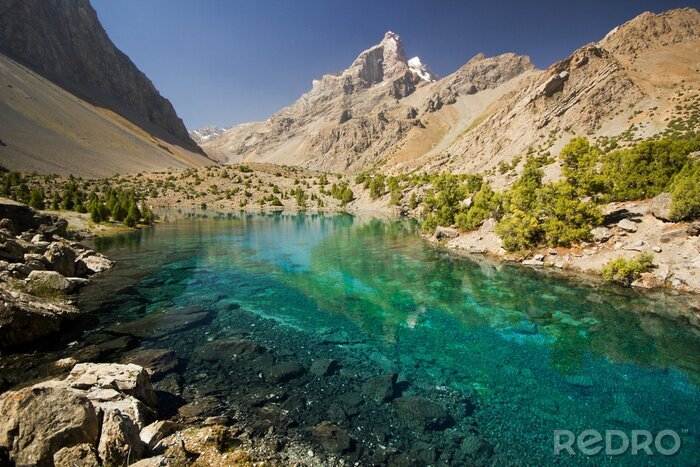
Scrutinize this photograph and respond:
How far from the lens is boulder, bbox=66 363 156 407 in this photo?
9656 mm

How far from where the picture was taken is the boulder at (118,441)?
6.68 m

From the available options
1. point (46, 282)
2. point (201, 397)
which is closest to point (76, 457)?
point (201, 397)

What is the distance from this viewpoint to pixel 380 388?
12289mm

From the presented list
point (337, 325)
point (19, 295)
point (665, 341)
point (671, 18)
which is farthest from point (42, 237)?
point (671, 18)

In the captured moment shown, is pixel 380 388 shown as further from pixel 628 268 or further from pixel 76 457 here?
pixel 628 268

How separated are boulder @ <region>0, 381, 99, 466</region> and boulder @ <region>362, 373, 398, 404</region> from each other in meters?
8.21

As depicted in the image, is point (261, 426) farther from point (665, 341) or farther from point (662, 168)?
point (662, 168)

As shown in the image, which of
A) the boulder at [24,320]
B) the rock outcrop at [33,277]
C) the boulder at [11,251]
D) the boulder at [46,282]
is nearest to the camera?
the boulder at [24,320]

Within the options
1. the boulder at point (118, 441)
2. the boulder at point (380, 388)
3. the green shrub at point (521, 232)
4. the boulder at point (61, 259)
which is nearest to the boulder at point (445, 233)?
the green shrub at point (521, 232)

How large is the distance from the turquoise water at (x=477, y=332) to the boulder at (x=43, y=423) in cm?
536

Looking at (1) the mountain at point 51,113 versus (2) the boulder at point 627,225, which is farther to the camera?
(1) the mountain at point 51,113

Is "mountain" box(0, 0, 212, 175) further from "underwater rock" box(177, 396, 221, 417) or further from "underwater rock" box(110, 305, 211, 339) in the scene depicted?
"underwater rock" box(177, 396, 221, 417)

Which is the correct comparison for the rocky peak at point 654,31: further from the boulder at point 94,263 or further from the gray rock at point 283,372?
the boulder at point 94,263

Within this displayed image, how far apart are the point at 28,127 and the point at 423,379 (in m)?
165
